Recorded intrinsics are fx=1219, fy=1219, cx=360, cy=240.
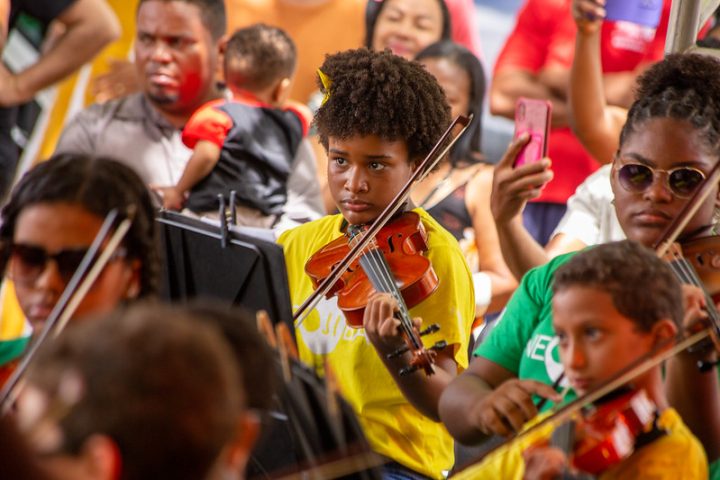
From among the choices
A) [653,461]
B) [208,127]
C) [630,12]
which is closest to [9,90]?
[208,127]

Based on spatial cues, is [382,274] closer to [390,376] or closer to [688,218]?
[390,376]

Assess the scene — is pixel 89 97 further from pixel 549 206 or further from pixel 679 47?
pixel 679 47

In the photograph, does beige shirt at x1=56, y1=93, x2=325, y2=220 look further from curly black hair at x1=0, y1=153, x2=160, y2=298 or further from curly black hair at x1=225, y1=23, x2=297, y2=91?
curly black hair at x1=0, y1=153, x2=160, y2=298

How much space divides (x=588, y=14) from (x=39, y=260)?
2.10m

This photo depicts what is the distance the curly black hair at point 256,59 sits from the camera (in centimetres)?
408

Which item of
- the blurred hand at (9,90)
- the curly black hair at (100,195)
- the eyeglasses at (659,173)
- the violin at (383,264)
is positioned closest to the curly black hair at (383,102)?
the violin at (383,264)

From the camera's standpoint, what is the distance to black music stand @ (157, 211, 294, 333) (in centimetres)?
216

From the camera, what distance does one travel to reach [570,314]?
1.84m

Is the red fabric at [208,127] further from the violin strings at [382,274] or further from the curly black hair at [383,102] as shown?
the violin strings at [382,274]

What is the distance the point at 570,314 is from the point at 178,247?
854 millimetres

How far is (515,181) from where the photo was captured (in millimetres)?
2416

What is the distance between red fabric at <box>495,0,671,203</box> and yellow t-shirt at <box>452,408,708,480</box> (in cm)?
245

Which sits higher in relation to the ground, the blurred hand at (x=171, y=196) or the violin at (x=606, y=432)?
the violin at (x=606, y=432)

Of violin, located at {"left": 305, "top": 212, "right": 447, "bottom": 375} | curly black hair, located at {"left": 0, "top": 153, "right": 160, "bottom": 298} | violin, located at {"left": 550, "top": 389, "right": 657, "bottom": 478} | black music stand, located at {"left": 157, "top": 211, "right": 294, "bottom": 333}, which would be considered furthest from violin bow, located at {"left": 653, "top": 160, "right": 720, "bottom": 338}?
curly black hair, located at {"left": 0, "top": 153, "right": 160, "bottom": 298}
